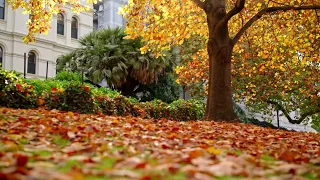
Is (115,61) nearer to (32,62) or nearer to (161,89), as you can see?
(161,89)

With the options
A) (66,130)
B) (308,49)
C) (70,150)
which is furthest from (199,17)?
(70,150)

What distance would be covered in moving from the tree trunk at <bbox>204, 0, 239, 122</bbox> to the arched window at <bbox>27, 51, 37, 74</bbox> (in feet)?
65.2

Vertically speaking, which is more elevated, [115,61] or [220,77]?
[115,61]

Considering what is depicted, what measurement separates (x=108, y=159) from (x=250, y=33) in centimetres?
1359

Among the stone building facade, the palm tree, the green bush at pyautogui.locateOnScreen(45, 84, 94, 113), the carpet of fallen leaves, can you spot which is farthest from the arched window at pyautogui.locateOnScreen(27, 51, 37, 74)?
the carpet of fallen leaves

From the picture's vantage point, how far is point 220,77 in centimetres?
1098

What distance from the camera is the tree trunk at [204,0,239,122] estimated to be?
35.9 ft

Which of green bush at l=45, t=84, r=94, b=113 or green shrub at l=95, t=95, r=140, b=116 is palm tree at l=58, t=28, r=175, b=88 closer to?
green shrub at l=95, t=95, r=140, b=116

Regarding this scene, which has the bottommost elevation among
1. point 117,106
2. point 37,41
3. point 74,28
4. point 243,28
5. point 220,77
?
point 117,106

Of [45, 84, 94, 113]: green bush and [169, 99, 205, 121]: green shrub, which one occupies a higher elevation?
[45, 84, 94, 113]: green bush

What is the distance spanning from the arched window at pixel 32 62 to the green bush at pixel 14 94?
19141mm

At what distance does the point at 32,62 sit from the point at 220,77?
67.4 feet

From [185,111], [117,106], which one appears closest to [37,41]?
[185,111]

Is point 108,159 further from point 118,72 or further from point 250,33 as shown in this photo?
point 118,72
